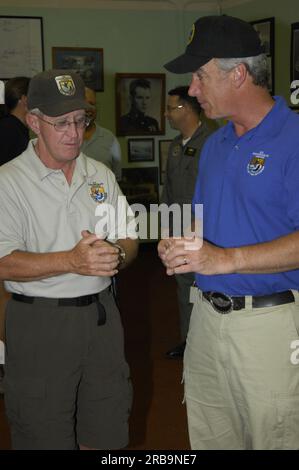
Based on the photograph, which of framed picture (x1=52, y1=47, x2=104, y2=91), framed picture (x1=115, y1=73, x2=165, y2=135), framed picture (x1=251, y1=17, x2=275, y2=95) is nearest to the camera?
framed picture (x1=251, y1=17, x2=275, y2=95)

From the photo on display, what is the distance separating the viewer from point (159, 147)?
25.1ft

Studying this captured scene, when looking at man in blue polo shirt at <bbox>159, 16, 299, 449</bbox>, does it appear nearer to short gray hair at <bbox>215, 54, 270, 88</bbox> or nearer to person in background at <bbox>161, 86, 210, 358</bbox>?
short gray hair at <bbox>215, 54, 270, 88</bbox>

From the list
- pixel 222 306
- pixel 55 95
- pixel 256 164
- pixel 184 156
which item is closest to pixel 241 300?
pixel 222 306

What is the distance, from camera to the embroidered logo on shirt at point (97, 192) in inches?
85.1

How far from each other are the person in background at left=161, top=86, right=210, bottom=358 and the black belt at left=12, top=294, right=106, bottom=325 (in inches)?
77.0

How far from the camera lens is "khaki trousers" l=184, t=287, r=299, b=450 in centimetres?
192

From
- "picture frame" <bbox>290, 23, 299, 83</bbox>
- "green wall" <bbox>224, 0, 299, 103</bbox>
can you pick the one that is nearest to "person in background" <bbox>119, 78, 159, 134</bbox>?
"green wall" <bbox>224, 0, 299, 103</bbox>

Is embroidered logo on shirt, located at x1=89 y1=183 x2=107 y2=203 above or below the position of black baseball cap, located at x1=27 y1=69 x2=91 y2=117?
below

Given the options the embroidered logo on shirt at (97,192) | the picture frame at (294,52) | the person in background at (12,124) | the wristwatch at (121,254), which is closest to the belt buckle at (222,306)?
the wristwatch at (121,254)

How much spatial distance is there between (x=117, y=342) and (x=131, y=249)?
0.36 m

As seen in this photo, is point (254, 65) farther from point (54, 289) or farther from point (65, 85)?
point (54, 289)

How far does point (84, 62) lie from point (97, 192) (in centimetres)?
540

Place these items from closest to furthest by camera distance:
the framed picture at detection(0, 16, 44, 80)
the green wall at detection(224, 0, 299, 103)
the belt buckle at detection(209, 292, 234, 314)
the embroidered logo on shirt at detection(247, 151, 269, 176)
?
1. the embroidered logo on shirt at detection(247, 151, 269, 176)
2. the belt buckle at detection(209, 292, 234, 314)
3. the green wall at detection(224, 0, 299, 103)
4. the framed picture at detection(0, 16, 44, 80)

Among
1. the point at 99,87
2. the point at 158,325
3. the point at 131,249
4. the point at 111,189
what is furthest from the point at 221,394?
the point at 99,87
